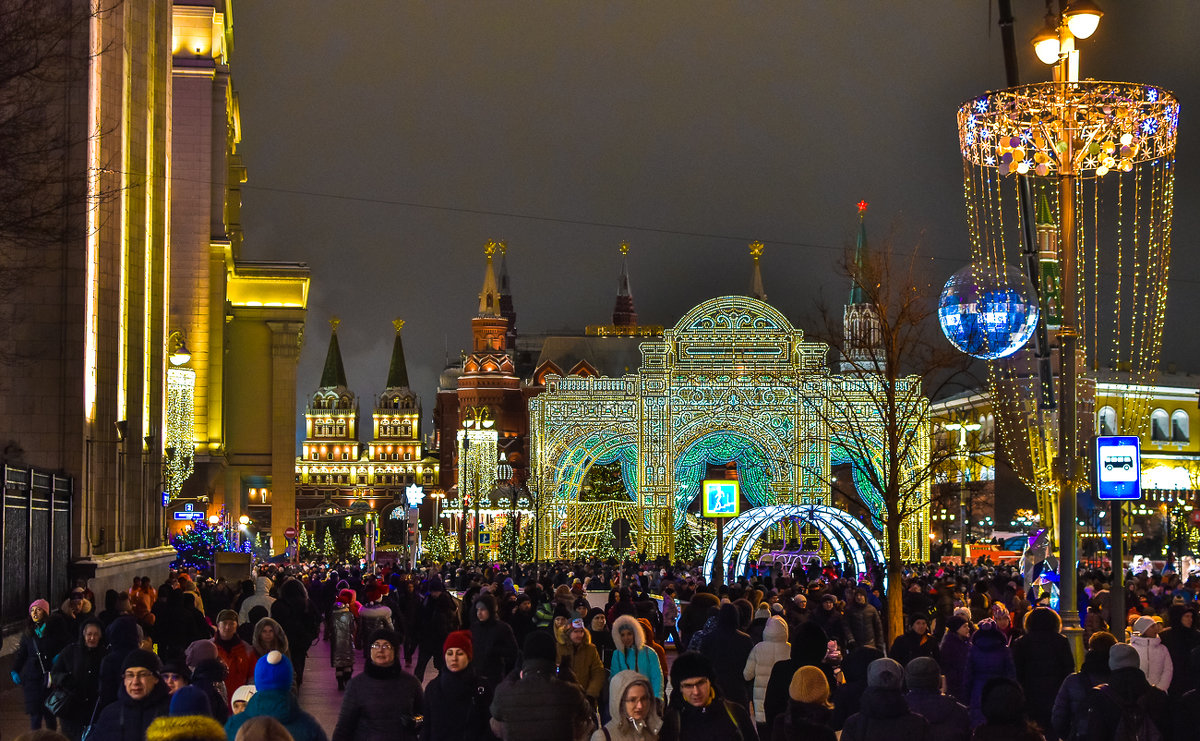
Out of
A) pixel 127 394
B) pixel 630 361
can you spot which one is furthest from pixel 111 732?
pixel 630 361

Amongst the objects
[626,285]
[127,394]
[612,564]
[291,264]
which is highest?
[626,285]

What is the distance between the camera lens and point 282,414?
2586 inches

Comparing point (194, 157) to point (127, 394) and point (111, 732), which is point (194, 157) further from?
point (111, 732)

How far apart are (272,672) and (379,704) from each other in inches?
31.2

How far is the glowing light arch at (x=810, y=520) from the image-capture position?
3309 centimetres

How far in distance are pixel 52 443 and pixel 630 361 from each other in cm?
10612

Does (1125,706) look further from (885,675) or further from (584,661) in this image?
(584,661)

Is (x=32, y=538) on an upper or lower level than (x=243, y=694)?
upper

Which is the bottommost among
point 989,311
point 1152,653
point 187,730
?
point 1152,653

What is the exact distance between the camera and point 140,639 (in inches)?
423

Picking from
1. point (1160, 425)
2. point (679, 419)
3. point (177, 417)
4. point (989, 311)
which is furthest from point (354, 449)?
point (989, 311)

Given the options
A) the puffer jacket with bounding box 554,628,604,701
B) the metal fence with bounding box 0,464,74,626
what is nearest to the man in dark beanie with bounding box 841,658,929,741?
the puffer jacket with bounding box 554,628,604,701

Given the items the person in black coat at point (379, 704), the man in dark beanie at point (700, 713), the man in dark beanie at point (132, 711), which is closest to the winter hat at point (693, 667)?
the man in dark beanie at point (700, 713)

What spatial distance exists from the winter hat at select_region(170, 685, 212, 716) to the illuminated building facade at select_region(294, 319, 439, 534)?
16281 cm
